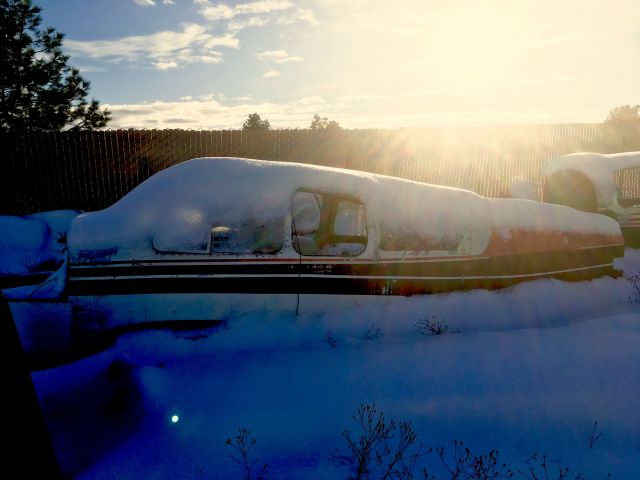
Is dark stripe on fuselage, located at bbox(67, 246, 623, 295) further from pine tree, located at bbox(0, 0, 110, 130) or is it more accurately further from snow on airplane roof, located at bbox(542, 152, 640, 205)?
pine tree, located at bbox(0, 0, 110, 130)

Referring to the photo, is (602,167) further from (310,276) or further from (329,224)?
(310,276)

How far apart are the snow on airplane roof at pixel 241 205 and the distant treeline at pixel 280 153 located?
432 inches

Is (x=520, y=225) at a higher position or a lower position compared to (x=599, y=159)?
lower

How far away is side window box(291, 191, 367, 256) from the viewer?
188 inches

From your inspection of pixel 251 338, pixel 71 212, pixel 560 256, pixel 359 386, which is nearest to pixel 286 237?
pixel 251 338

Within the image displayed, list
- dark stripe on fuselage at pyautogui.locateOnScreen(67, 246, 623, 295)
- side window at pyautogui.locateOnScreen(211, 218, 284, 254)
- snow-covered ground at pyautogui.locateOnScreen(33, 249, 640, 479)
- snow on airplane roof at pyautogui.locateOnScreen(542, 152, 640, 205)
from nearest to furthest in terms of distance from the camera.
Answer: snow-covered ground at pyautogui.locateOnScreen(33, 249, 640, 479), dark stripe on fuselage at pyautogui.locateOnScreen(67, 246, 623, 295), side window at pyautogui.locateOnScreen(211, 218, 284, 254), snow on airplane roof at pyautogui.locateOnScreen(542, 152, 640, 205)

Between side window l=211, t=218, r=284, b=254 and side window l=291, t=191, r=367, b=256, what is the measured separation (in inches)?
20.9

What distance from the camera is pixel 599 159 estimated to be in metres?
8.30

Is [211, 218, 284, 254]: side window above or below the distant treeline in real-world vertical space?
below

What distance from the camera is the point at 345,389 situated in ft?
11.1

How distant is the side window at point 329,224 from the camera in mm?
4773

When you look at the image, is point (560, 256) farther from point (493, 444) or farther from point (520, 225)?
point (493, 444)

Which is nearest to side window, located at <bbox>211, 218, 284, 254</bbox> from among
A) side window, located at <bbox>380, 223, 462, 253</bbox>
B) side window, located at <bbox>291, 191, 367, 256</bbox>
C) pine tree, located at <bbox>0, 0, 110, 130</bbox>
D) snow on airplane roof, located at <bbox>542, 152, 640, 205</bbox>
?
side window, located at <bbox>291, 191, 367, 256</bbox>

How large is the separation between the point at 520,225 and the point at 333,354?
248 cm
